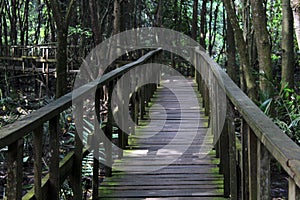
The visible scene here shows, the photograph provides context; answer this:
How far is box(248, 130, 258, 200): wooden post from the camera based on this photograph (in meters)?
2.52

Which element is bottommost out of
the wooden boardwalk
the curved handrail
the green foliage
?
the wooden boardwalk

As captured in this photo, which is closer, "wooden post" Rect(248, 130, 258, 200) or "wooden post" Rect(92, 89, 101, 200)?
"wooden post" Rect(248, 130, 258, 200)

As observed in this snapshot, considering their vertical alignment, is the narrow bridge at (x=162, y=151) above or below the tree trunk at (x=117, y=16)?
below

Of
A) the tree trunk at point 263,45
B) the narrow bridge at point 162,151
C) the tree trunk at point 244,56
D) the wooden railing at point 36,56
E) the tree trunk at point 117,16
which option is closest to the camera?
the narrow bridge at point 162,151

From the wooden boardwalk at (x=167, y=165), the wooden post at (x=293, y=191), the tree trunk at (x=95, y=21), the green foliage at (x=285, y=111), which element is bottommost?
the wooden boardwalk at (x=167, y=165)

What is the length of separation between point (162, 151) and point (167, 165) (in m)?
0.63

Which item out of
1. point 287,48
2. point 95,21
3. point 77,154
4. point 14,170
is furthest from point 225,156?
point 95,21

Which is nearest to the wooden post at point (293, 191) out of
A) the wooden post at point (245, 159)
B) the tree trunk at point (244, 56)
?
the wooden post at point (245, 159)

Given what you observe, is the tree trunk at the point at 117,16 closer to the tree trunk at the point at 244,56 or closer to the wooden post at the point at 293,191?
the tree trunk at the point at 244,56

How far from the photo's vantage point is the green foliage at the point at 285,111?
22.5 feet

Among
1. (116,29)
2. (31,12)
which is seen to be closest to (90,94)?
(116,29)

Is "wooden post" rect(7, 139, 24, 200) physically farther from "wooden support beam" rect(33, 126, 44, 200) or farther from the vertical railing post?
the vertical railing post

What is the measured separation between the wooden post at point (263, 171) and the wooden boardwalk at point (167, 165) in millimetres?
1752

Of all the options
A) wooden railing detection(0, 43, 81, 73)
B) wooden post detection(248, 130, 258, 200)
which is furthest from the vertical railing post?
wooden railing detection(0, 43, 81, 73)
